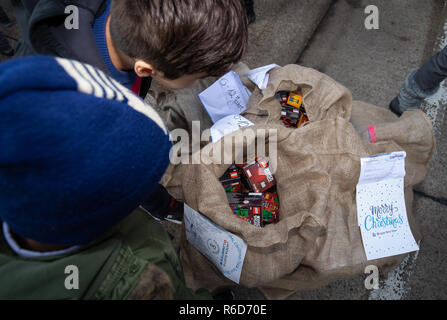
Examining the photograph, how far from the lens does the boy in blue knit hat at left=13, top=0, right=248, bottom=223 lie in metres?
0.76

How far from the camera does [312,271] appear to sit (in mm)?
1146

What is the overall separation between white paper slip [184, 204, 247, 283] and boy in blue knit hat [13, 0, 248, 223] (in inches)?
21.2

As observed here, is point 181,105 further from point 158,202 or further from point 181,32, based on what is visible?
point 181,32

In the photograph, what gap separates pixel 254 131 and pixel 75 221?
796 millimetres

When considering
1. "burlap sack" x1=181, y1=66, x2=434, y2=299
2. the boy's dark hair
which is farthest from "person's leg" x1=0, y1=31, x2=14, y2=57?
"burlap sack" x1=181, y1=66, x2=434, y2=299

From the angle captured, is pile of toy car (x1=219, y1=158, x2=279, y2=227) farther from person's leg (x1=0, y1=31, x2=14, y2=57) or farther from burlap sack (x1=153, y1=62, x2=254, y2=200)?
person's leg (x1=0, y1=31, x2=14, y2=57)

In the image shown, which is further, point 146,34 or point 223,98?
point 223,98

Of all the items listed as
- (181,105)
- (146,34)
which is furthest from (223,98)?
(146,34)

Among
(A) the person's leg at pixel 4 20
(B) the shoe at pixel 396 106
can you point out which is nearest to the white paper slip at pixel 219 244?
(B) the shoe at pixel 396 106

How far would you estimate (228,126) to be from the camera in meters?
1.31

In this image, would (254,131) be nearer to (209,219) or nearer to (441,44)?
(209,219)

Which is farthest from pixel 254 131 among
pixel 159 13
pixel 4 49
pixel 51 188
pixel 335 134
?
pixel 4 49

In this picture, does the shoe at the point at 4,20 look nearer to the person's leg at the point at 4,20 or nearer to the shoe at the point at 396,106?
the person's leg at the point at 4,20

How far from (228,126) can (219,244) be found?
1.76 feet
